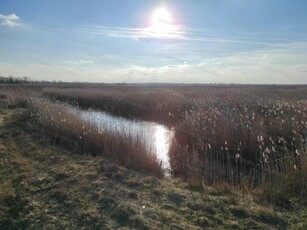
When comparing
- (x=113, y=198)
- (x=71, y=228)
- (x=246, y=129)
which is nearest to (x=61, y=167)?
(x=113, y=198)

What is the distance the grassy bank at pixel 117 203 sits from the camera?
5.13 metres

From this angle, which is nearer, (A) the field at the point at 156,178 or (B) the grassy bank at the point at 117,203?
(B) the grassy bank at the point at 117,203

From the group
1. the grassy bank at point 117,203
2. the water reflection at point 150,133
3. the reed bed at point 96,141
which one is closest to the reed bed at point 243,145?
the water reflection at point 150,133

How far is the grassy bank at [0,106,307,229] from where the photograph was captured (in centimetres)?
513

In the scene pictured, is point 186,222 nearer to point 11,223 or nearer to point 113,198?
point 113,198

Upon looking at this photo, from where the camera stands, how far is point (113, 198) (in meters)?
5.95

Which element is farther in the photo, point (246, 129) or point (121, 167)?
point (246, 129)

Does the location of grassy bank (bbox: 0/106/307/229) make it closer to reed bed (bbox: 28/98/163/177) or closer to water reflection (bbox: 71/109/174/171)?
reed bed (bbox: 28/98/163/177)

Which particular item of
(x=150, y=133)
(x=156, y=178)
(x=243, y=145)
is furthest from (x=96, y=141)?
(x=150, y=133)

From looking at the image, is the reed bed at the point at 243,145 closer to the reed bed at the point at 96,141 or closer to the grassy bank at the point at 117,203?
the grassy bank at the point at 117,203

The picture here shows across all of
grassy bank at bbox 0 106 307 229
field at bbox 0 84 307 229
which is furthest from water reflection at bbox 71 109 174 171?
grassy bank at bbox 0 106 307 229

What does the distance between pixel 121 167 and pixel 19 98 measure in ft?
57.9

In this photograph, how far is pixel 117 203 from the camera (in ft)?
18.8

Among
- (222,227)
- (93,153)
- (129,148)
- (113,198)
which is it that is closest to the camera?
(222,227)
